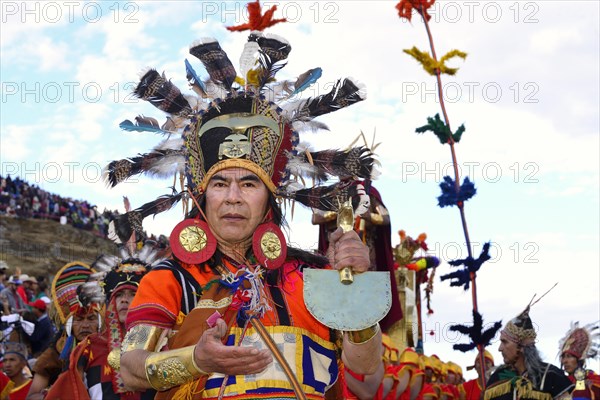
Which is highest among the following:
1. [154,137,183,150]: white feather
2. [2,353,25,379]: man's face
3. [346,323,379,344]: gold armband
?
[154,137,183,150]: white feather

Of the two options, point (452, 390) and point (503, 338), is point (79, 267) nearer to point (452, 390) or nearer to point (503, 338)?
point (503, 338)

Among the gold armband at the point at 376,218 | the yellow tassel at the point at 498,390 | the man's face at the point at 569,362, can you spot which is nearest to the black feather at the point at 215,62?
the gold armband at the point at 376,218

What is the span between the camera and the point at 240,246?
14.5ft

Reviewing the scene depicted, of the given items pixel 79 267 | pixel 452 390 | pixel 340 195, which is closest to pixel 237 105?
pixel 340 195

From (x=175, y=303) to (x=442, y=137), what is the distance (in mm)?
6518

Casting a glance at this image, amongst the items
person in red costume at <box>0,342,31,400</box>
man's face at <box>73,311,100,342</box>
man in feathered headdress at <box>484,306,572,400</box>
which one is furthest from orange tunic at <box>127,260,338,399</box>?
man in feathered headdress at <box>484,306,572,400</box>

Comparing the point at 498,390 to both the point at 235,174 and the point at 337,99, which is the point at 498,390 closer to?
the point at 337,99

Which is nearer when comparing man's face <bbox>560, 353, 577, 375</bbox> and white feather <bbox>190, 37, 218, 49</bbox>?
white feather <bbox>190, 37, 218, 49</bbox>

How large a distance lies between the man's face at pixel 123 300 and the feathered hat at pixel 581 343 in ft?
19.5

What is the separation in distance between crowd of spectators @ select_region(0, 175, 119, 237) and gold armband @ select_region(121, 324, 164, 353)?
4003 cm

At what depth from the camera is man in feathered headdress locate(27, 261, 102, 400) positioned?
8.17 m

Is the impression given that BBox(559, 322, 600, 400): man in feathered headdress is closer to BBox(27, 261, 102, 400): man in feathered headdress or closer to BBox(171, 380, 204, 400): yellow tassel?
BBox(27, 261, 102, 400): man in feathered headdress

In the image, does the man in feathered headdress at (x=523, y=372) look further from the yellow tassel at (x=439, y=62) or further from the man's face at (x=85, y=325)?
the man's face at (x=85, y=325)

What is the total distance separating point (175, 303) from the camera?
4.09 m
